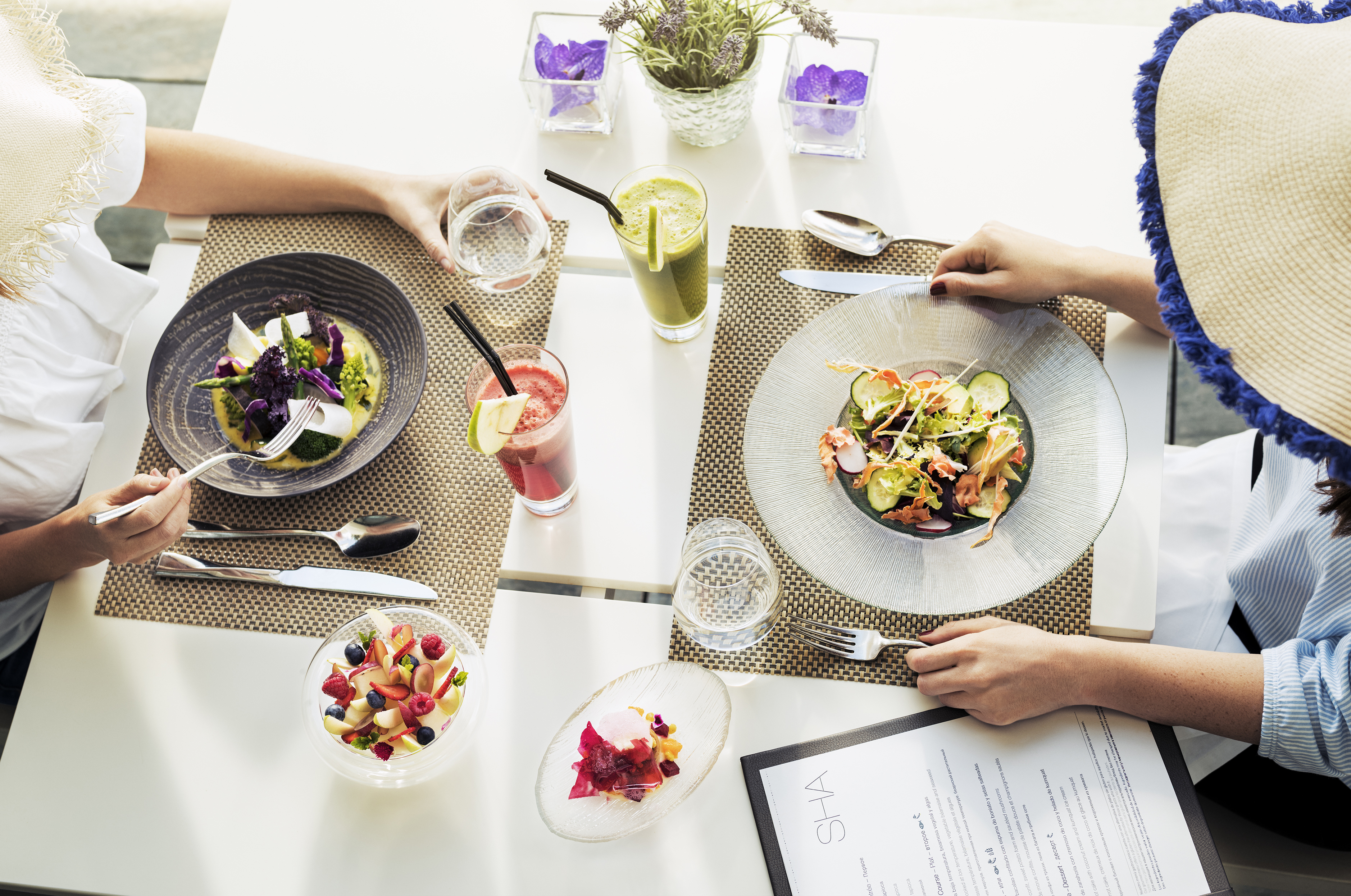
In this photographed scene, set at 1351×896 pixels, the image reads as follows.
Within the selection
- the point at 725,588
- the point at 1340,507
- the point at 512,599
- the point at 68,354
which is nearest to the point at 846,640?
the point at 725,588

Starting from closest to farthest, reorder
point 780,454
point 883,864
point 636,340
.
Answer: point 883,864
point 780,454
point 636,340

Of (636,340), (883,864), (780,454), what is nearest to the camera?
(883,864)

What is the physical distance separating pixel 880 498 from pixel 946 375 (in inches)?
8.2

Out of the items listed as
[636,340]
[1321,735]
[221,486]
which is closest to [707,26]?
[636,340]

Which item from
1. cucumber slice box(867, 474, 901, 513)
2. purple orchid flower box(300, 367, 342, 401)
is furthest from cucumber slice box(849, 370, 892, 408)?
purple orchid flower box(300, 367, 342, 401)

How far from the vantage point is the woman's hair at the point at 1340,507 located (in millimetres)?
858

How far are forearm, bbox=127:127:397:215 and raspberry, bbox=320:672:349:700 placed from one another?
0.72 meters

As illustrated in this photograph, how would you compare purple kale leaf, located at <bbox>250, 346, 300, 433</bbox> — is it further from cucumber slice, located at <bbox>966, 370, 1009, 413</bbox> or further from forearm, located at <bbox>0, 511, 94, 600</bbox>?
cucumber slice, located at <bbox>966, 370, 1009, 413</bbox>

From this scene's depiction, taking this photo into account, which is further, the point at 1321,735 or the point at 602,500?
the point at 602,500

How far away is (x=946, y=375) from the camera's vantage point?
1.13 meters

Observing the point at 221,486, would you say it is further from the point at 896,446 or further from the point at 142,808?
the point at 896,446

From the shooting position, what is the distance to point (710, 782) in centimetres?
101

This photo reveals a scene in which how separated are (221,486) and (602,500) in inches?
19.5

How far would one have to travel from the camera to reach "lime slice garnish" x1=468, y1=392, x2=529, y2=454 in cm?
90
